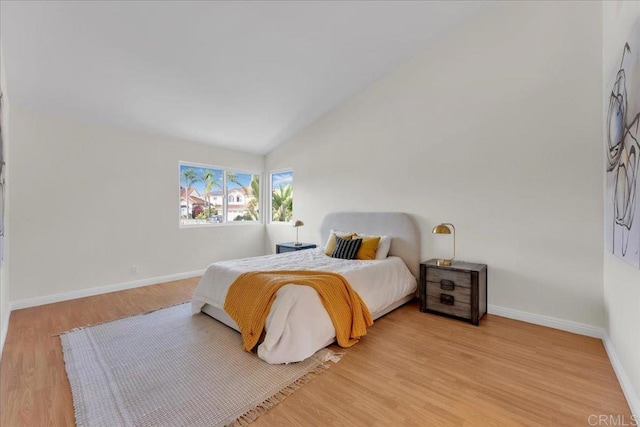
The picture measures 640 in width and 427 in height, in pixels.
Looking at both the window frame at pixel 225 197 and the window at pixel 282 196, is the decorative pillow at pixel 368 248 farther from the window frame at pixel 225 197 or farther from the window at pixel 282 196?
the window frame at pixel 225 197

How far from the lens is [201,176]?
5.16 meters

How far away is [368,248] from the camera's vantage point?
3605mm

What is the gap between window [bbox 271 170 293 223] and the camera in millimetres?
5702

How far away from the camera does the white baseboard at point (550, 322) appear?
103 inches

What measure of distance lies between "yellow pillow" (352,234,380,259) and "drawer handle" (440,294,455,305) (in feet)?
2.90

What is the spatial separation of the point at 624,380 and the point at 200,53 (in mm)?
4337

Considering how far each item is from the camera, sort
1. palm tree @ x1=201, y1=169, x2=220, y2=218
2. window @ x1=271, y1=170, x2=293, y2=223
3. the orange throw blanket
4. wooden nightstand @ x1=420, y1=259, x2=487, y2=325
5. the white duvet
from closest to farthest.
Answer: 1. the white duvet
2. the orange throw blanket
3. wooden nightstand @ x1=420, y1=259, x2=487, y2=325
4. palm tree @ x1=201, y1=169, x2=220, y2=218
5. window @ x1=271, y1=170, x2=293, y2=223

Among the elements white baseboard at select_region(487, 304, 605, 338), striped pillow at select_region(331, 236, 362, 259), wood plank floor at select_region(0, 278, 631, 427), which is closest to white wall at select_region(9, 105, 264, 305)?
wood plank floor at select_region(0, 278, 631, 427)

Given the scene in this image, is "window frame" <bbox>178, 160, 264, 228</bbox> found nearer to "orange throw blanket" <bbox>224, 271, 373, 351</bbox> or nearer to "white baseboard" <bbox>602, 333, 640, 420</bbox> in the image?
"orange throw blanket" <bbox>224, 271, 373, 351</bbox>

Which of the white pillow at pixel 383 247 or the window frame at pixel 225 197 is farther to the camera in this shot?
the window frame at pixel 225 197

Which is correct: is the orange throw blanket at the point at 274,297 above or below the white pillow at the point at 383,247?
below

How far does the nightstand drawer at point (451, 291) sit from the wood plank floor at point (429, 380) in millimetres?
258

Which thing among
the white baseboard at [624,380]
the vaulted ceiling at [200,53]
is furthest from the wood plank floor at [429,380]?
the vaulted ceiling at [200,53]

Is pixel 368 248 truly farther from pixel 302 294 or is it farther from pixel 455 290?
pixel 302 294
